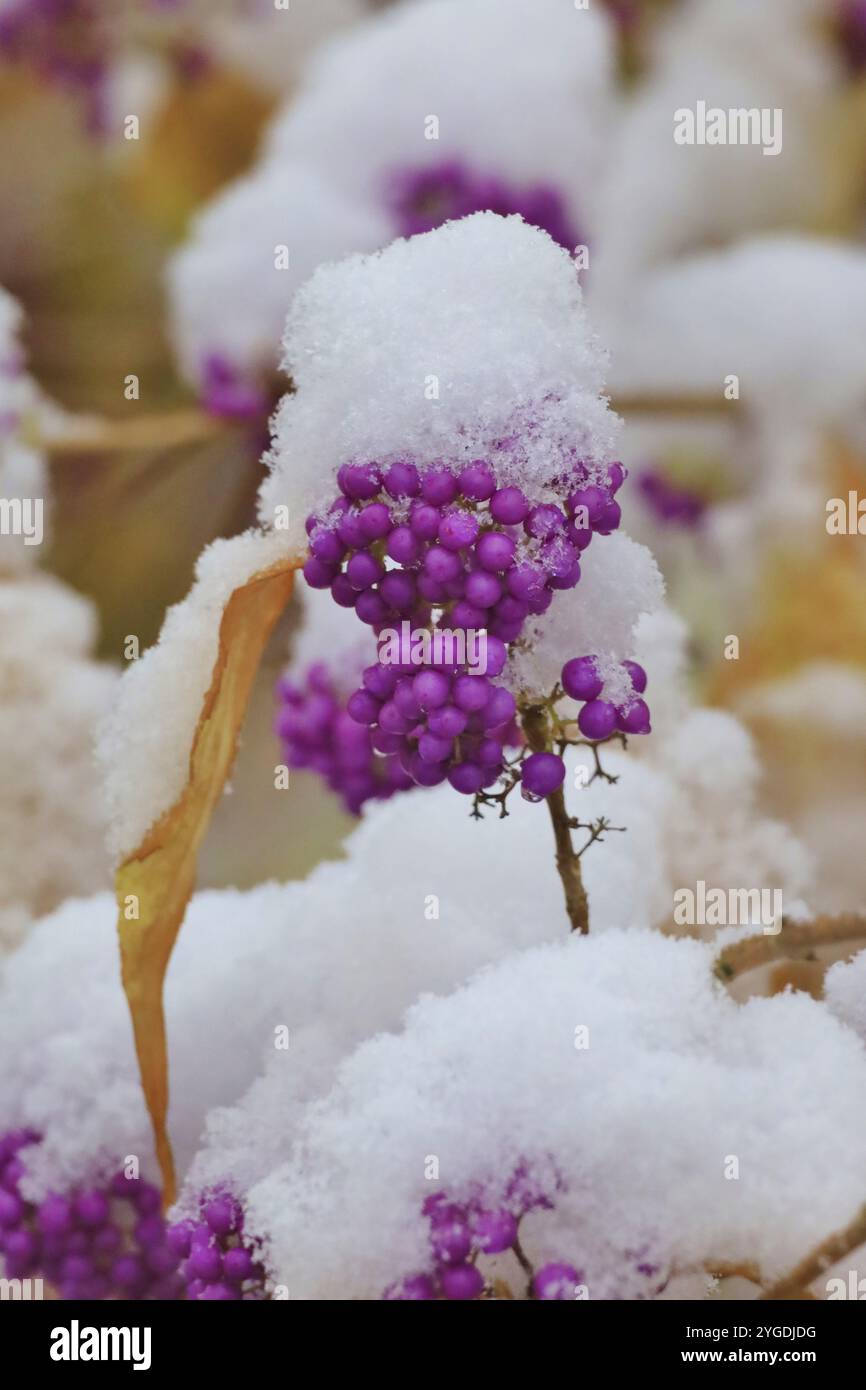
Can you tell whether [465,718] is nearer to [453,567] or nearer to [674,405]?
[453,567]

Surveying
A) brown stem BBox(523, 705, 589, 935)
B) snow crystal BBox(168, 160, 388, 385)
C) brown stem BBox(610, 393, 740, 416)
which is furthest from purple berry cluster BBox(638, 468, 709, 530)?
brown stem BBox(523, 705, 589, 935)

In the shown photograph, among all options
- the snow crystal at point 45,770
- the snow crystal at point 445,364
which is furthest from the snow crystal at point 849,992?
the snow crystal at point 45,770

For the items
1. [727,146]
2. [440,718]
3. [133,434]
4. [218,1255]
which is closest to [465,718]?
[440,718]

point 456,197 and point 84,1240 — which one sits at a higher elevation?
point 456,197

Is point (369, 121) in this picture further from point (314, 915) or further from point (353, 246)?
point (314, 915)

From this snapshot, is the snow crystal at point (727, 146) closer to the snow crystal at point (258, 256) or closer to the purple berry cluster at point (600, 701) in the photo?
the snow crystal at point (258, 256)

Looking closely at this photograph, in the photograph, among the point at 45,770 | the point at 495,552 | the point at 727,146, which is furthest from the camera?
the point at 727,146

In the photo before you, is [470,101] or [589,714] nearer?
[589,714]
